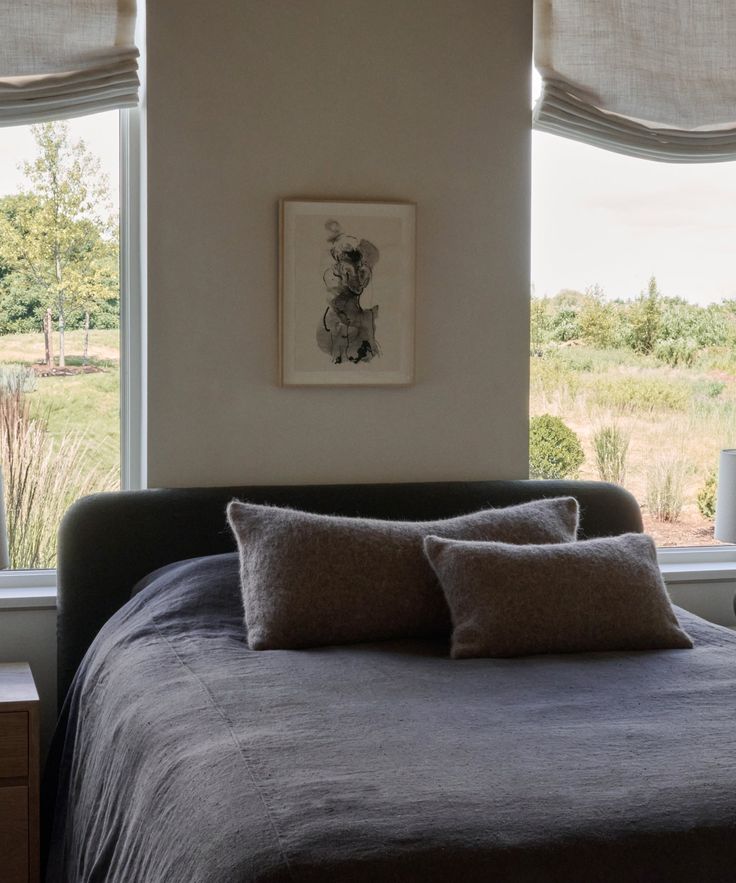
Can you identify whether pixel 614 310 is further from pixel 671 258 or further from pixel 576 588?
pixel 576 588

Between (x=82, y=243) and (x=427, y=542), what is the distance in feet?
4.96

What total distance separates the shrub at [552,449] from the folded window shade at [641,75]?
971mm

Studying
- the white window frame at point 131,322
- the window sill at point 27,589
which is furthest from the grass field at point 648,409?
the window sill at point 27,589

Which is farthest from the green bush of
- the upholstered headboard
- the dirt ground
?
the upholstered headboard

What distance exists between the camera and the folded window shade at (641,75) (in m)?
3.68

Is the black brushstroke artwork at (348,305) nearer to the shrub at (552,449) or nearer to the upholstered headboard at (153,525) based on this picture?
the upholstered headboard at (153,525)

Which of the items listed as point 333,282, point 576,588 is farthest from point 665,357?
point 576,588

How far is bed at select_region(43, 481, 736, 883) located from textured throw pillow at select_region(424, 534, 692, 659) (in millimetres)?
60

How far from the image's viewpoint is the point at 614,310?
3.98m

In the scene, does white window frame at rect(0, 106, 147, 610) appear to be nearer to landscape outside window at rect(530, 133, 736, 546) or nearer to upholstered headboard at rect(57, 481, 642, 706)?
upholstered headboard at rect(57, 481, 642, 706)

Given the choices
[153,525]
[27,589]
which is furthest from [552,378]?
[27,589]

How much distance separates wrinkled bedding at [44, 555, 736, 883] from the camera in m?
1.57

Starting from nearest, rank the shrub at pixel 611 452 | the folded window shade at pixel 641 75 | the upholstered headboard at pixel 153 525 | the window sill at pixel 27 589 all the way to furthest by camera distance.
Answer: the upholstered headboard at pixel 153 525, the window sill at pixel 27 589, the folded window shade at pixel 641 75, the shrub at pixel 611 452

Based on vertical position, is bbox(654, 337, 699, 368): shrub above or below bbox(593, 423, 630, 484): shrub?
above
